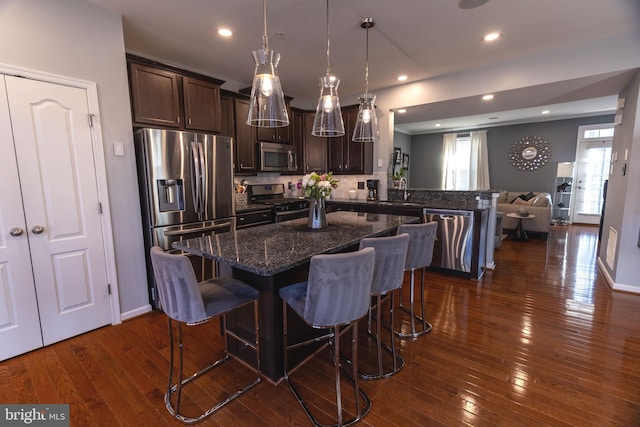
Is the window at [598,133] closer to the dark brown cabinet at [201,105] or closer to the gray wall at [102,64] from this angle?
the dark brown cabinet at [201,105]

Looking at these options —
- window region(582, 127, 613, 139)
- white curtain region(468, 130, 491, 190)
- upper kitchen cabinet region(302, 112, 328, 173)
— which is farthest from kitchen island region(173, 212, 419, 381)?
window region(582, 127, 613, 139)

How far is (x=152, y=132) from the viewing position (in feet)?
8.63

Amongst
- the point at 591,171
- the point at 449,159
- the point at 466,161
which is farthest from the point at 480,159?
the point at 591,171

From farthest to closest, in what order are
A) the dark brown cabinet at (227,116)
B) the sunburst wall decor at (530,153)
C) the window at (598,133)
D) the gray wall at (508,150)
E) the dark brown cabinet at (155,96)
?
the sunburst wall decor at (530,153), the gray wall at (508,150), the window at (598,133), the dark brown cabinet at (227,116), the dark brown cabinet at (155,96)

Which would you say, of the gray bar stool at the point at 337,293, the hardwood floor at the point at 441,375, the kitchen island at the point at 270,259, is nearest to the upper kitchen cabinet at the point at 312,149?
the kitchen island at the point at 270,259

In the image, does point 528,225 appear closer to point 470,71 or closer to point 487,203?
point 487,203

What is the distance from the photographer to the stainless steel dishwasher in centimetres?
356

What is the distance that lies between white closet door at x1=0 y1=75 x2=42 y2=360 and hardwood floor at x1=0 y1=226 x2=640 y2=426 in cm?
15

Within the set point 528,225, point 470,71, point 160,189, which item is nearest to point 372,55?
point 470,71

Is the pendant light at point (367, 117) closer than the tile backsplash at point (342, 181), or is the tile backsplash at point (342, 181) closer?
the pendant light at point (367, 117)

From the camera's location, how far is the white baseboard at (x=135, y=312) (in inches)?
105

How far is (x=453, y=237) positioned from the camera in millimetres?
3658

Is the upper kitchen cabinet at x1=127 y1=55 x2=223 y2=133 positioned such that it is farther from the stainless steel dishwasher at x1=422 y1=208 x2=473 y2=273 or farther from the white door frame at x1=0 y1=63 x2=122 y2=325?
the stainless steel dishwasher at x1=422 y1=208 x2=473 y2=273
